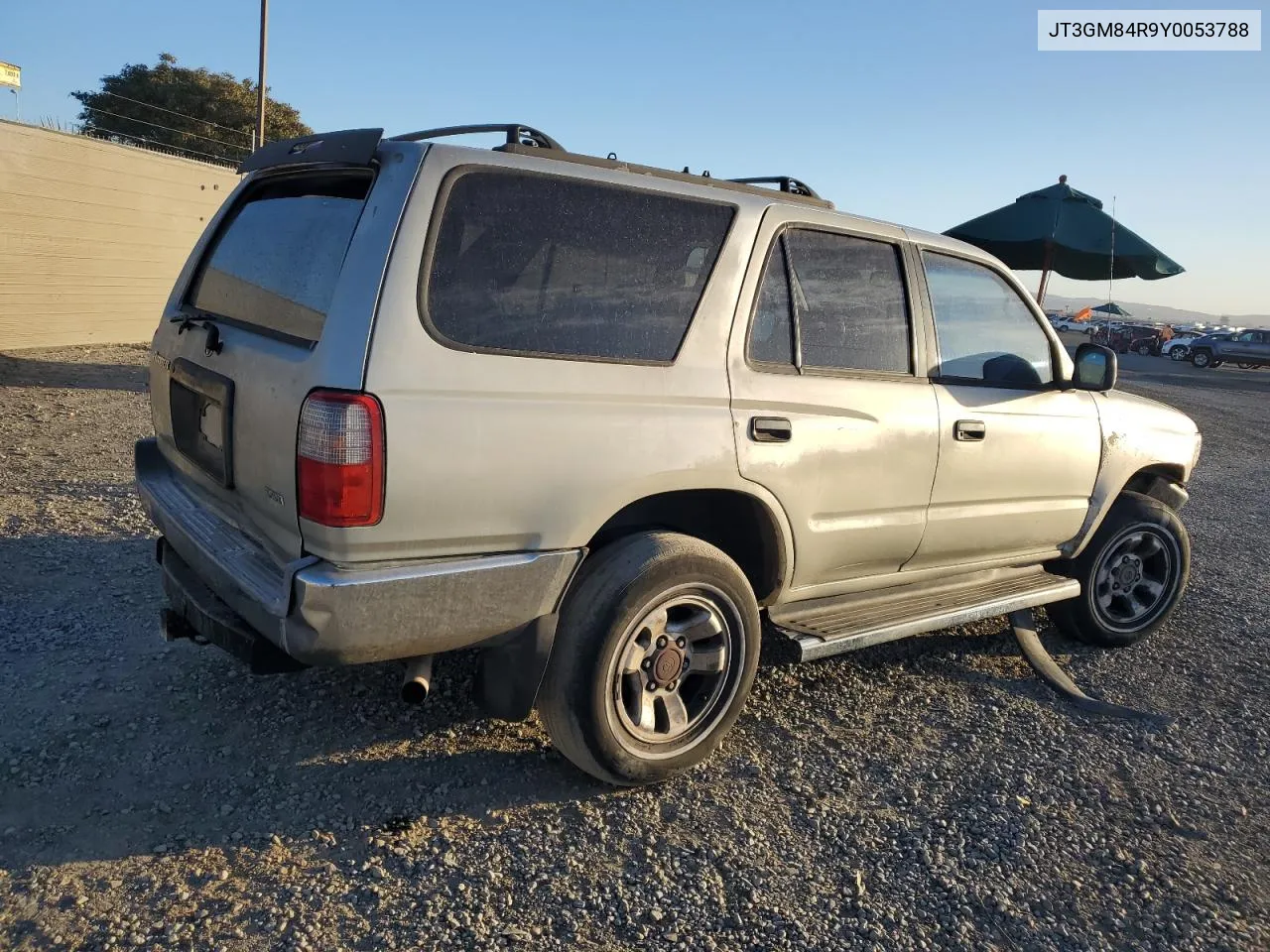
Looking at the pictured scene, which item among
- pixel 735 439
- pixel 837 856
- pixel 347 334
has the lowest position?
pixel 837 856

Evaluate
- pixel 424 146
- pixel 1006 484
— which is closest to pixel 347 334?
pixel 424 146

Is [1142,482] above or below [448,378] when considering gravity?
below

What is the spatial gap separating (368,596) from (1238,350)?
37.2 meters

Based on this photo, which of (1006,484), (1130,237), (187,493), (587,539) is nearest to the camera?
(587,539)

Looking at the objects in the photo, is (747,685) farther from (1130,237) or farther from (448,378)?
(1130,237)

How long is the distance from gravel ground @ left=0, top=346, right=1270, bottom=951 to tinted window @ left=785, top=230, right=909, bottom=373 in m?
1.38

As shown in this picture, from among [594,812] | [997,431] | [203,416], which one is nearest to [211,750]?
[203,416]

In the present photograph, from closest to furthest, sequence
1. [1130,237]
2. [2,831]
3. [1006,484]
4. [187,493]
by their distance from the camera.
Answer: [2,831] < [187,493] < [1006,484] < [1130,237]

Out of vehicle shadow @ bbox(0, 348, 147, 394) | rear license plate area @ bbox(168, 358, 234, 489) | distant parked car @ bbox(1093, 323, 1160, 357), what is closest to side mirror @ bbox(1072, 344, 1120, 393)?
rear license plate area @ bbox(168, 358, 234, 489)

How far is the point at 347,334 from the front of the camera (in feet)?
7.79

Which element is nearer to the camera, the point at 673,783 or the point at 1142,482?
the point at 673,783

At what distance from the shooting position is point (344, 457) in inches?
91.7

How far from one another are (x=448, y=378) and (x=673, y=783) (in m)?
1.55

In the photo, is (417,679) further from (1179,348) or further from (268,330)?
(1179,348)
